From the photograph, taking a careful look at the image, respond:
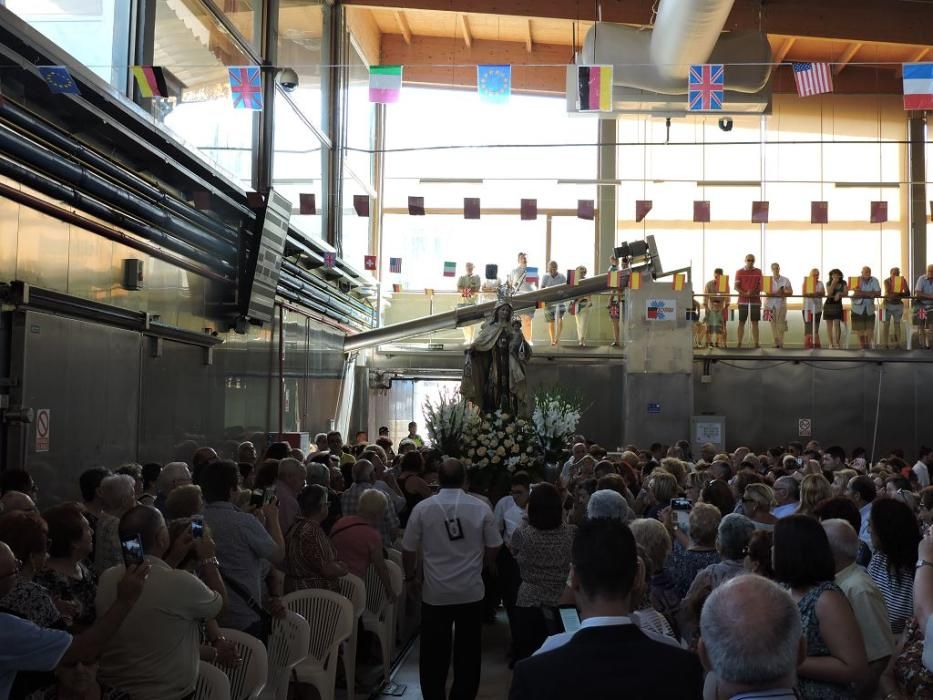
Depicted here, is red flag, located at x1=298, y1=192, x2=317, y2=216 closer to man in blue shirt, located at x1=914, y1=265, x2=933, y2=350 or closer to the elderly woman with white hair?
the elderly woman with white hair

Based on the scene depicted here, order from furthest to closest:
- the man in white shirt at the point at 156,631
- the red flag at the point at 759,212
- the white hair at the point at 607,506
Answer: the red flag at the point at 759,212 < the white hair at the point at 607,506 < the man in white shirt at the point at 156,631

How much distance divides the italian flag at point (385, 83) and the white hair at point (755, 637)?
11.9 meters

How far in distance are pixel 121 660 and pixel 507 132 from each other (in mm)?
24202

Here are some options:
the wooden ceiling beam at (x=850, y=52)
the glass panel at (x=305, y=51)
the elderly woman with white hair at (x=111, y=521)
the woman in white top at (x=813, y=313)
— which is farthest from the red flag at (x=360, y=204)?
the elderly woman with white hair at (x=111, y=521)

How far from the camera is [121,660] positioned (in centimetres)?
457

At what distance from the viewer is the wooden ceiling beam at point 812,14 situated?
23516 millimetres

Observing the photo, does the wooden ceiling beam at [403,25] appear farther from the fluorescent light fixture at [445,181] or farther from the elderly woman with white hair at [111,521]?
the elderly woman with white hair at [111,521]

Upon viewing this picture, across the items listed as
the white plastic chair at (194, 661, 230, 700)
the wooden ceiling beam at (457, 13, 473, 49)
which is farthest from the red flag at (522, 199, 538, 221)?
the white plastic chair at (194, 661, 230, 700)

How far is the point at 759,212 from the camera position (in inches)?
872

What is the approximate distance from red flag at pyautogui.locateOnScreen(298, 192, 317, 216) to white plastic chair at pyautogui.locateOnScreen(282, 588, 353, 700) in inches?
499

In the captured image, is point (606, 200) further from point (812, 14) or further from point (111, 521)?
point (111, 521)

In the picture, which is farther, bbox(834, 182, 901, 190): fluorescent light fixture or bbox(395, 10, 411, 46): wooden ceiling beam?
bbox(834, 182, 901, 190): fluorescent light fixture

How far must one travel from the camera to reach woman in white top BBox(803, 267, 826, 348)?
23766mm

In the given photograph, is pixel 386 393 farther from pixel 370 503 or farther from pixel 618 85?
pixel 370 503
